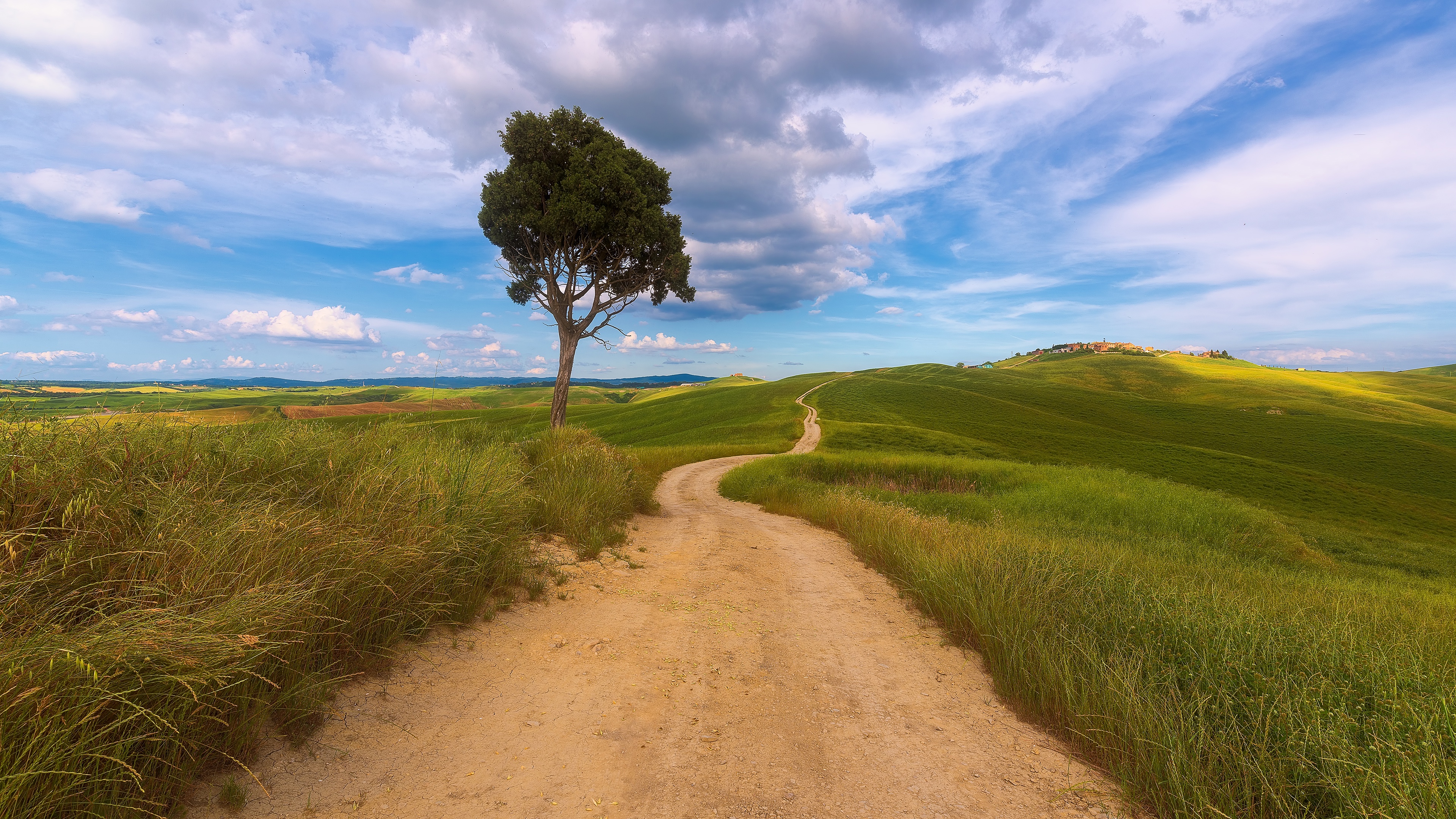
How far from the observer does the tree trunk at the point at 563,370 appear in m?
18.7

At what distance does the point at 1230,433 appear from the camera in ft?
161

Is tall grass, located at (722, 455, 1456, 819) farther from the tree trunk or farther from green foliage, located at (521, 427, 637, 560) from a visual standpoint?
the tree trunk

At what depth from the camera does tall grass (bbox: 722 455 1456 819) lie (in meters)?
3.04

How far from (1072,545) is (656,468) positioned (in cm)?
1698

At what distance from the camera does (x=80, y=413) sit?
4578 millimetres

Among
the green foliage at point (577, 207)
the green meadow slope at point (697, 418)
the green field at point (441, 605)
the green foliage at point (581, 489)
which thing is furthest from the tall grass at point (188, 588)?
the green foliage at point (577, 207)

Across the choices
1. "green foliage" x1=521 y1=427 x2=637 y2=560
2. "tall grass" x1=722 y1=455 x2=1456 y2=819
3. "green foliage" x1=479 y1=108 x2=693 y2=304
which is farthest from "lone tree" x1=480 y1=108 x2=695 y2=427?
"tall grass" x1=722 y1=455 x2=1456 y2=819

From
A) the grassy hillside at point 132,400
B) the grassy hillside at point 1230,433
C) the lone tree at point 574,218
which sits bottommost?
the grassy hillside at point 1230,433

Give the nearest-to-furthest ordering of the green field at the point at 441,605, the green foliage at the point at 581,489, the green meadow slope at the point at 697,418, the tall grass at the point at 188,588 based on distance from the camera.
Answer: the tall grass at the point at 188,588 < the green field at the point at 441,605 < the green foliage at the point at 581,489 < the green meadow slope at the point at 697,418

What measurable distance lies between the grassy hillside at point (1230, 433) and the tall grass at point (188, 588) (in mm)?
26221

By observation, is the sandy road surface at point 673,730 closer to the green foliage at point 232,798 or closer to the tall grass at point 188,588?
the green foliage at point 232,798

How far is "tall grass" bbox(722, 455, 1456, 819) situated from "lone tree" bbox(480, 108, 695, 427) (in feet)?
43.2

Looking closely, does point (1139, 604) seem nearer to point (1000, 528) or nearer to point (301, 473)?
point (1000, 528)

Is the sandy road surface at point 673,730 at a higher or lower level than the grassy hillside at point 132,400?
lower
